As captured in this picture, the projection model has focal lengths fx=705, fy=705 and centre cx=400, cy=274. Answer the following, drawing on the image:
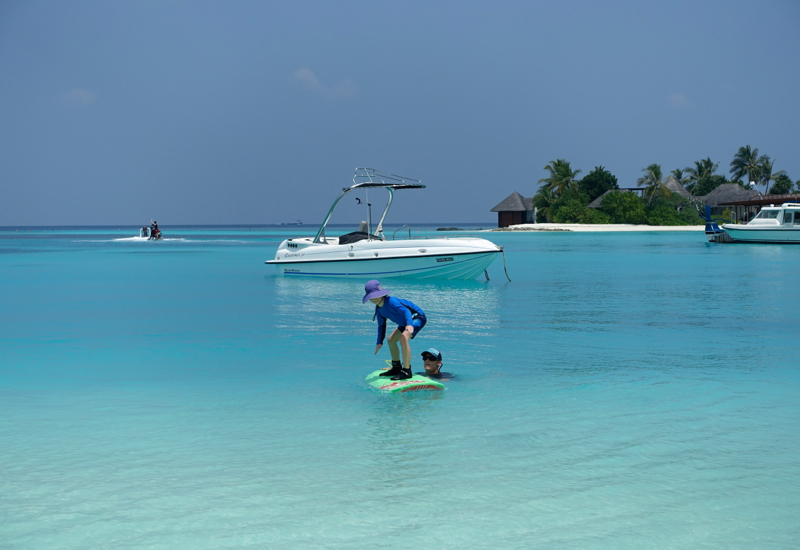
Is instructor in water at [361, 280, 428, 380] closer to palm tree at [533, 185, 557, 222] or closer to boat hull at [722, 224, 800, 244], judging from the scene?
boat hull at [722, 224, 800, 244]

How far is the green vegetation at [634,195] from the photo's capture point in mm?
80250

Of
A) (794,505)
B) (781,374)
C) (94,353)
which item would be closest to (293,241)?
(94,353)

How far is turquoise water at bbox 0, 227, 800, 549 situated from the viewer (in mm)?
4934

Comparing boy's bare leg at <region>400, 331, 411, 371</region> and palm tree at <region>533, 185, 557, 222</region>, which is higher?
palm tree at <region>533, 185, 557, 222</region>

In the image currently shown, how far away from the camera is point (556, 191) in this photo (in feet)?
285

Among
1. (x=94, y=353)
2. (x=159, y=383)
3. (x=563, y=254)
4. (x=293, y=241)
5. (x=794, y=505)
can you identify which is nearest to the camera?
(x=794, y=505)

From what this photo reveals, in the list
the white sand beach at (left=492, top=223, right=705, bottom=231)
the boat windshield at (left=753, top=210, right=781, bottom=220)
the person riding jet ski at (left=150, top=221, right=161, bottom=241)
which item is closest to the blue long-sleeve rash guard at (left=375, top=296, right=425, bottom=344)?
the boat windshield at (left=753, top=210, right=781, bottom=220)

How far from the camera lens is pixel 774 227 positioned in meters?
45.0

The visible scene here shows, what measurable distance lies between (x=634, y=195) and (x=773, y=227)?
35.5m

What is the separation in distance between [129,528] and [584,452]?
388 cm

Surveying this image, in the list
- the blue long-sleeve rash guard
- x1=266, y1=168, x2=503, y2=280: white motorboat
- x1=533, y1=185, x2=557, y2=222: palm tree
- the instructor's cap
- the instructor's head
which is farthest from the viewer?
x1=533, y1=185, x2=557, y2=222: palm tree

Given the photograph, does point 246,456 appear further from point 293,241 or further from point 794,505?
point 293,241

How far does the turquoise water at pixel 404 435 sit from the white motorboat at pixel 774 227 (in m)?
33.4

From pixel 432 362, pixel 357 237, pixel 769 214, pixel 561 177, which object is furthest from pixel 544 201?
pixel 432 362
